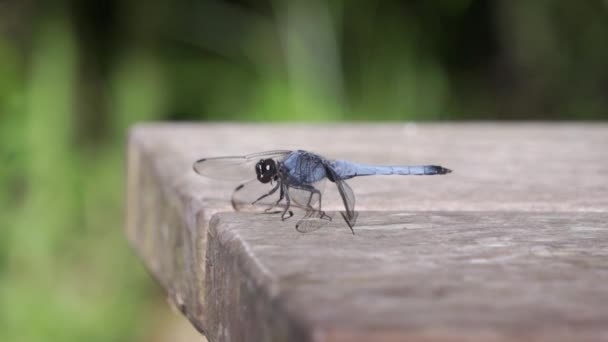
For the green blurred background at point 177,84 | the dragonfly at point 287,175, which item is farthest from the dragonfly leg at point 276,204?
the green blurred background at point 177,84

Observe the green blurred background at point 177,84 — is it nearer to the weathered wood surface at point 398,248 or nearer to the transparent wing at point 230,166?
the weathered wood surface at point 398,248

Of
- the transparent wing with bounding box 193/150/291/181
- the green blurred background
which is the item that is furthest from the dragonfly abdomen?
the green blurred background

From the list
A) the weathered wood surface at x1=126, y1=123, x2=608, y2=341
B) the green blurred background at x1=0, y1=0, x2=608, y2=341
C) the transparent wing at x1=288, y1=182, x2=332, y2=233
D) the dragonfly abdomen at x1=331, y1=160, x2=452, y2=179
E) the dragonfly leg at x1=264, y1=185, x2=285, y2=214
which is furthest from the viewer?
the green blurred background at x1=0, y1=0, x2=608, y2=341

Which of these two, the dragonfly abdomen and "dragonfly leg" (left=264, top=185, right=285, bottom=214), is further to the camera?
the dragonfly abdomen

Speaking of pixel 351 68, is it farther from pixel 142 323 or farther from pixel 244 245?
pixel 244 245

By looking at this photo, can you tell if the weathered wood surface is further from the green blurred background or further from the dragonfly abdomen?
the green blurred background

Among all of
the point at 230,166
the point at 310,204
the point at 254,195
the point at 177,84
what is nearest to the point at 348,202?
the point at 310,204

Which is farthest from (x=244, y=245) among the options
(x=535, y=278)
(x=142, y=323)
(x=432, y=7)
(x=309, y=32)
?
(x=432, y=7)
